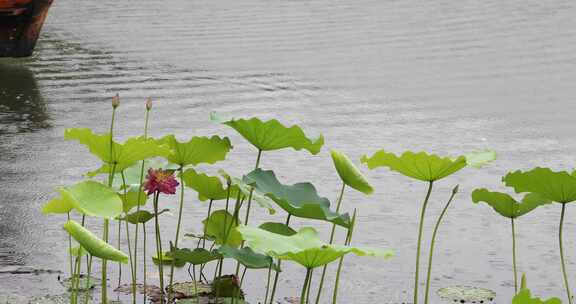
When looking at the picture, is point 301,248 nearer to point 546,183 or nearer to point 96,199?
point 96,199

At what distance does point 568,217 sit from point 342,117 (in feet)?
7.13

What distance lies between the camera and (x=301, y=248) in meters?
2.23

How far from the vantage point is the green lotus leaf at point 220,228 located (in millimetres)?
3018

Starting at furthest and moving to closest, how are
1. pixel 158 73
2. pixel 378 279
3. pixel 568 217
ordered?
pixel 158 73 < pixel 568 217 < pixel 378 279

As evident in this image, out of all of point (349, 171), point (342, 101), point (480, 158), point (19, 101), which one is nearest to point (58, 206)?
point (349, 171)

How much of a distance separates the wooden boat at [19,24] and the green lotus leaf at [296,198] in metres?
5.64

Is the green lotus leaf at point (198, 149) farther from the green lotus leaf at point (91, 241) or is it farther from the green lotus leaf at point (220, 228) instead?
the green lotus leaf at point (91, 241)

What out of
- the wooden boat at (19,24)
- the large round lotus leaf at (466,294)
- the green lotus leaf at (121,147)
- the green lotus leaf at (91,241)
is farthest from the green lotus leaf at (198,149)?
the wooden boat at (19,24)

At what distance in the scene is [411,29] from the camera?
32.4ft

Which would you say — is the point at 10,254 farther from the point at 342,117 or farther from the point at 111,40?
the point at 111,40

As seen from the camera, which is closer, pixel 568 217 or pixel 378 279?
pixel 378 279

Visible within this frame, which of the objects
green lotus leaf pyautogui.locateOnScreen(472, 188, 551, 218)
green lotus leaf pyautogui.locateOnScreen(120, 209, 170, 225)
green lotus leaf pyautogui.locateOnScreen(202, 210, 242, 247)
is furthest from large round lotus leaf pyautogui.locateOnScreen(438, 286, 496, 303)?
green lotus leaf pyautogui.locateOnScreen(120, 209, 170, 225)

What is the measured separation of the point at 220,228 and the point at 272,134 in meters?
0.48

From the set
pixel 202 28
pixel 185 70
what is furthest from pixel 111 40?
pixel 185 70
